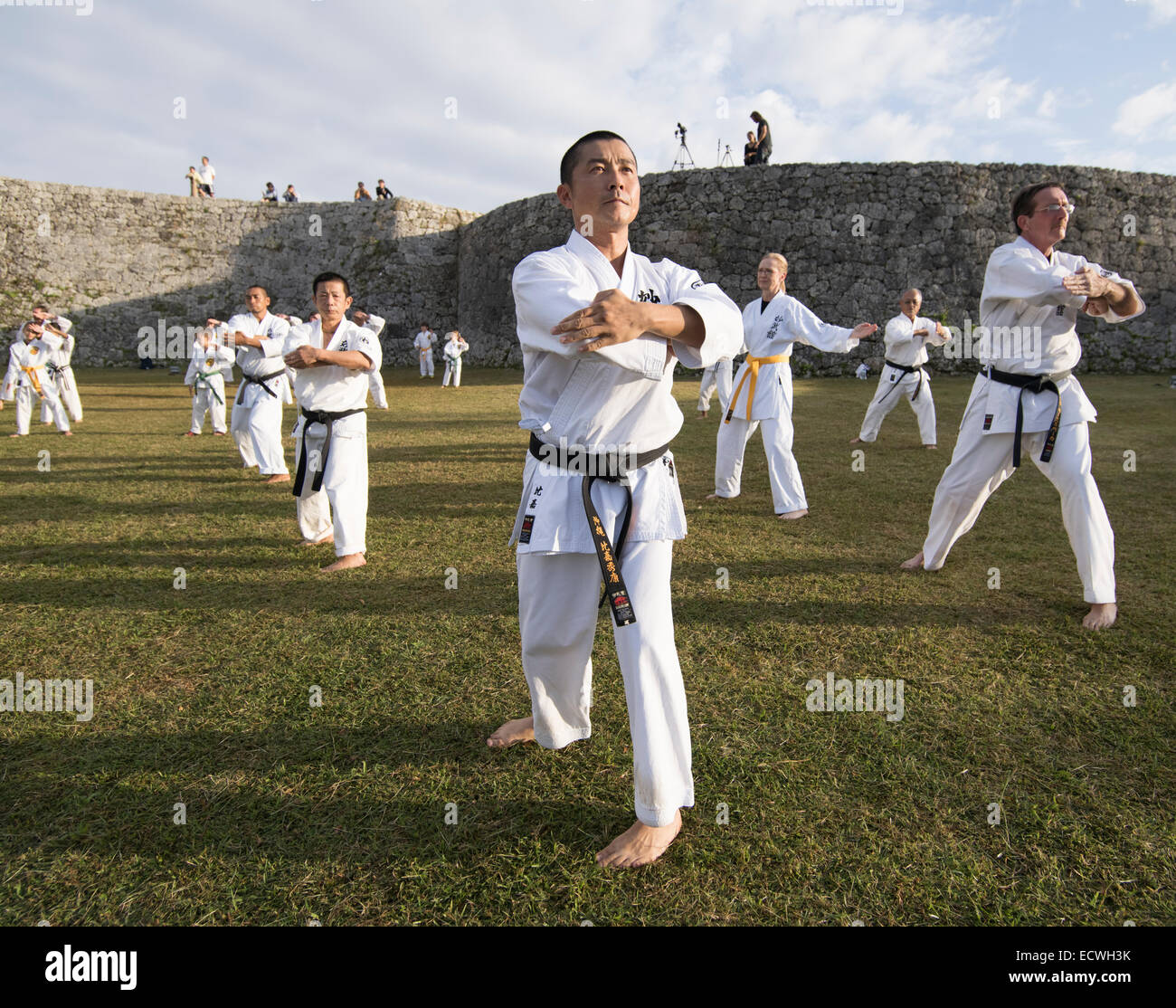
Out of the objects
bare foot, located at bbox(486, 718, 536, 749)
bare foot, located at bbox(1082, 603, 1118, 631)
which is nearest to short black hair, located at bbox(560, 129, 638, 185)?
bare foot, located at bbox(486, 718, 536, 749)

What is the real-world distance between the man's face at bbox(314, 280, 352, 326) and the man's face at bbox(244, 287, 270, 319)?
2.88 m

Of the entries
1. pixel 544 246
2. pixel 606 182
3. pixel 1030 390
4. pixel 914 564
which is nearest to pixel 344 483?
pixel 606 182

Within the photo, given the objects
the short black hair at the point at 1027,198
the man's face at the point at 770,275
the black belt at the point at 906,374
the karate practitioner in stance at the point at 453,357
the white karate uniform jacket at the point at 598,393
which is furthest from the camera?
the karate practitioner in stance at the point at 453,357

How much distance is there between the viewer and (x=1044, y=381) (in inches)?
160

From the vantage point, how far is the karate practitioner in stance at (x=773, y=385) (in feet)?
20.4

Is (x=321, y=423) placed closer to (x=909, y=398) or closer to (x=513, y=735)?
(x=513, y=735)

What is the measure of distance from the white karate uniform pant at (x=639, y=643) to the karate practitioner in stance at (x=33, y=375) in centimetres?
1260

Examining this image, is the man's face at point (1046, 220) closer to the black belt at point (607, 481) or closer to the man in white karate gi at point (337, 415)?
the black belt at point (607, 481)

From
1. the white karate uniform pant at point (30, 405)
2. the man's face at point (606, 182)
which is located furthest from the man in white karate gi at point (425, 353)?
the man's face at point (606, 182)

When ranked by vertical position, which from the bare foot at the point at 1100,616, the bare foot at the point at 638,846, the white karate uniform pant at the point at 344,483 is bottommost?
the bare foot at the point at 638,846

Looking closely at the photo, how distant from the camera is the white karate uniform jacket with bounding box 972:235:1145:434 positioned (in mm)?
3861

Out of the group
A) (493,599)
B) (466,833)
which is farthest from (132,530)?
(466,833)

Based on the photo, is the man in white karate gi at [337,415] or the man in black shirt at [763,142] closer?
the man in white karate gi at [337,415]
